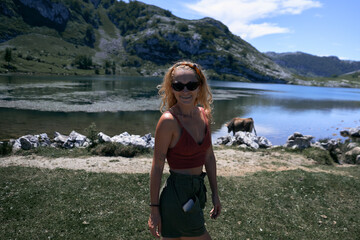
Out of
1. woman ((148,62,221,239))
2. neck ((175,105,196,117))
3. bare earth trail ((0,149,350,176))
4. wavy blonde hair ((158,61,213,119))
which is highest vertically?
wavy blonde hair ((158,61,213,119))

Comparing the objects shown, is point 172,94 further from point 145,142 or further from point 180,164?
point 145,142

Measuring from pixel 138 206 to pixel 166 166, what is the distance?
4.87 m

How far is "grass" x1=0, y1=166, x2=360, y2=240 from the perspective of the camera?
6.73 m

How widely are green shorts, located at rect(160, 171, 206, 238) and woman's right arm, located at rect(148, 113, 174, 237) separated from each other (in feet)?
0.40

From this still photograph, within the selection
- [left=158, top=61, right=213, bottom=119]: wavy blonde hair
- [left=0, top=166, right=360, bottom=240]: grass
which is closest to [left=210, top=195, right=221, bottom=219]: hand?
[left=158, top=61, right=213, bottom=119]: wavy blonde hair

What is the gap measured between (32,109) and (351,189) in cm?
3524

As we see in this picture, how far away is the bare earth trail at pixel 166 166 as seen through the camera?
1211cm

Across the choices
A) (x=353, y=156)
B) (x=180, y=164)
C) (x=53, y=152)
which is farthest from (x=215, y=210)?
(x=353, y=156)

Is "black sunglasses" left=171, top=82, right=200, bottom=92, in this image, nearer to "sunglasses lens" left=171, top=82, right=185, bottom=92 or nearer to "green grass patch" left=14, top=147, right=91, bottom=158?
"sunglasses lens" left=171, top=82, right=185, bottom=92

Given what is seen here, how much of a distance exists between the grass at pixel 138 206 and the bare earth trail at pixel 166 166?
1412 mm

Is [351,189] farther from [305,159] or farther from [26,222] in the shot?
[26,222]

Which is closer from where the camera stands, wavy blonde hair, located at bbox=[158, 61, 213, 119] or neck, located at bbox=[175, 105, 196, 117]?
neck, located at bbox=[175, 105, 196, 117]

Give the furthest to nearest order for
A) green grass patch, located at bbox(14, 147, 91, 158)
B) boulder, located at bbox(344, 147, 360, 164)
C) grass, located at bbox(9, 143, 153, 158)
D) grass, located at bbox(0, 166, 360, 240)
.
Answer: boulder, located at bbox(344, 147, 360, 164) < grass, located at bbox(9, 143, 153, 158) < green grass patch, located at bbox(14, 147, 91, 158) < grass, located at bbox(0, 166, 360, 240)

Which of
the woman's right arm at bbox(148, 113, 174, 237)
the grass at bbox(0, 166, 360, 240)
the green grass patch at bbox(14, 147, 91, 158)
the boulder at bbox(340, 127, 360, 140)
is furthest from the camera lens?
the boulder at bbox(340, 127, 360, 140)
